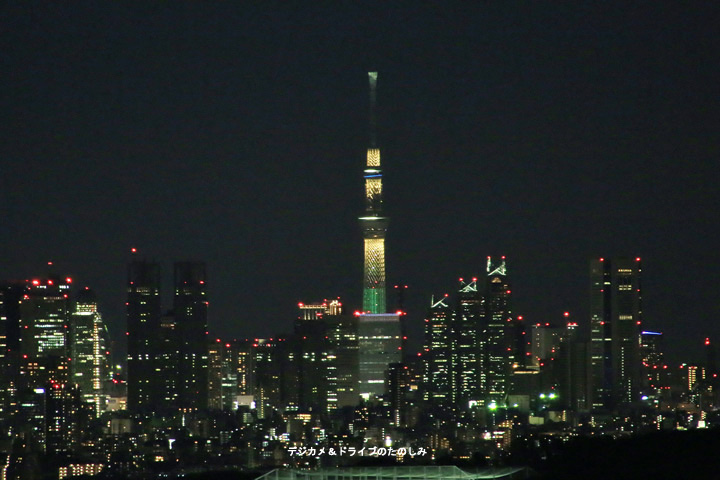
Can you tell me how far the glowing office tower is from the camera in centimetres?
9425

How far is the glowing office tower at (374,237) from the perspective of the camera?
309 ft

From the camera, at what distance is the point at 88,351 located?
81.7 metres

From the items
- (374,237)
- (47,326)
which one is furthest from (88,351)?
(374,237)

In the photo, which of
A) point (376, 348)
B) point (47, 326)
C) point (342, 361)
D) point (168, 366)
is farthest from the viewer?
point (376, 348)

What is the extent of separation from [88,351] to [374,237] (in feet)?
70.9

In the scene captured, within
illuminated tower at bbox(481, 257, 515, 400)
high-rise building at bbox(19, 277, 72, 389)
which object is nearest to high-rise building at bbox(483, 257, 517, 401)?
illuminated tower at bbox(481, 257, 515, 400)

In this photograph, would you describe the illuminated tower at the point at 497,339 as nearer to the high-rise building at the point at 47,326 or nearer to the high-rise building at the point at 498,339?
the high-rise building at the point at 498,339

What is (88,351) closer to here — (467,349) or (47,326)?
(47,326)

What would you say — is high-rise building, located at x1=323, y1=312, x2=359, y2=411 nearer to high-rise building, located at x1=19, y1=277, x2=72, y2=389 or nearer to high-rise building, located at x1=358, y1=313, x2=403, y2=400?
high-rise building, located at x1=358, y1=313, x2=403, y2=400

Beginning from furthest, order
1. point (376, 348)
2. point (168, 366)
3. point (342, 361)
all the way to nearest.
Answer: point (376, 348)
point (342, 361)
point (168, 366)

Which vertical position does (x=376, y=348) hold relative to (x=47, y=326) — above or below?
below

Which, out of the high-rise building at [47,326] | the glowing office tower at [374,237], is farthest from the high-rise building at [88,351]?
the glowing office tower at [374,237]

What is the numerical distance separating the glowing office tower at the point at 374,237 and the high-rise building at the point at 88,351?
1851 centimetres

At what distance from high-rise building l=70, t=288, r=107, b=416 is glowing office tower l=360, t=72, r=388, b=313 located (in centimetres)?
1851
